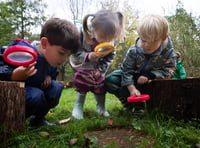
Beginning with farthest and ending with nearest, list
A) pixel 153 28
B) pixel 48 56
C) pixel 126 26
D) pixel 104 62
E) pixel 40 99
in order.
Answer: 1. pixel 126 26
2. pixel 104 62
3. pixel 153 28
4. pixel 48 56
5. pixel 40 99

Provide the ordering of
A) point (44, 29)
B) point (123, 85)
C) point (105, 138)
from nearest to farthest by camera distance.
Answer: point (105, 138) < point (44, 29) < point (123, 85)

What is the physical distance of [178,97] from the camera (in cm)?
210

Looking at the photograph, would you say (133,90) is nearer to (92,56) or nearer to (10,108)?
(92,56)

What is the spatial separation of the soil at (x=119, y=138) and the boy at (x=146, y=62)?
1.69 feet

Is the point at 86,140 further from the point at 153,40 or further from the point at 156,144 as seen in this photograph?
the point at 153,40

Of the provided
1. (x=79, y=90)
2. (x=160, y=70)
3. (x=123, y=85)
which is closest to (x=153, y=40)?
(x=160, y=70)

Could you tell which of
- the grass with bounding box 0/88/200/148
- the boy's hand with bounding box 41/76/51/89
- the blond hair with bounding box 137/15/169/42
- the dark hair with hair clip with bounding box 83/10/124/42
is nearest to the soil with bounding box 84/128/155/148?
the grass with bounding box 0/88/200/148

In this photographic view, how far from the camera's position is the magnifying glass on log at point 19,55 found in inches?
58.7

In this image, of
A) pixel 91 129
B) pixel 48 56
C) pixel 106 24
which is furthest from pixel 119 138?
pixel 106 24

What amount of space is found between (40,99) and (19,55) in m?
0.47

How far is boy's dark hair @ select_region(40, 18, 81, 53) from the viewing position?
2016mm

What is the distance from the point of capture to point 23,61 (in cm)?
162

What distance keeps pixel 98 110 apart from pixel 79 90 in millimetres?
333

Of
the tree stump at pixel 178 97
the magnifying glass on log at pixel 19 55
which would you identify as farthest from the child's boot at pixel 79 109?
the magnifying glass on log at pixel 19 55
